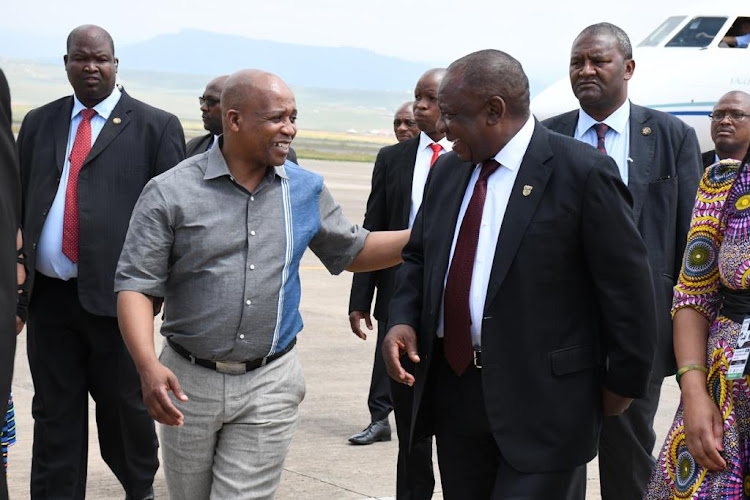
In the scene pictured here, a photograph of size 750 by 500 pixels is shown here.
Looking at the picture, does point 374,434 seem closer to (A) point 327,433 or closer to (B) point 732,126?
(A) point 327,433

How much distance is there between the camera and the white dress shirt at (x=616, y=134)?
5172 millimetres

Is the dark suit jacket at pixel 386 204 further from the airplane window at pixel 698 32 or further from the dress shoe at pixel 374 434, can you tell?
the airplane window at pixel 698 32

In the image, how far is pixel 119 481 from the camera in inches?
238

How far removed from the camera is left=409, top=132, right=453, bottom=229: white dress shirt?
6023 mm

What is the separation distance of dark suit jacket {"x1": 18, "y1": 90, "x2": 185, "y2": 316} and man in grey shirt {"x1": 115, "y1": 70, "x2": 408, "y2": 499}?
1397 millimetres

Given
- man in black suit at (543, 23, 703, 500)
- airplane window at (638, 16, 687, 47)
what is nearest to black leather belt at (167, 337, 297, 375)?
man in black suit at (543, 23, 703, 500)

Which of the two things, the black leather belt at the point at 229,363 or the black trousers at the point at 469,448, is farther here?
the black leather belt at the point at 229,363

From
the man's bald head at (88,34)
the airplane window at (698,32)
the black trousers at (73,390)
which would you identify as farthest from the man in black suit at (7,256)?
the airplane window at (698,32)

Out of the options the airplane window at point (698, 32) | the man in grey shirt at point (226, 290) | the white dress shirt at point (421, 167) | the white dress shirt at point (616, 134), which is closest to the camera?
the man in grey shirt at point (226, 290)

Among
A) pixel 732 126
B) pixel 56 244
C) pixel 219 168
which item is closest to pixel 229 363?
pixel 219 168

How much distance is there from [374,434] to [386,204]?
1.56m

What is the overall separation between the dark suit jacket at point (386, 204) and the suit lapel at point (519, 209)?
235 centimetres

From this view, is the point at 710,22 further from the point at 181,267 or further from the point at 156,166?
the point at 181,267

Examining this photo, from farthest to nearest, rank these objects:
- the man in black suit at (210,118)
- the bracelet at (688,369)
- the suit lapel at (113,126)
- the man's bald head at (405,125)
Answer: the man's bald head at (405,125) < the man in black suit at (210,118) < the suit lapel at (113,126) < the bracelet at (688,369)
